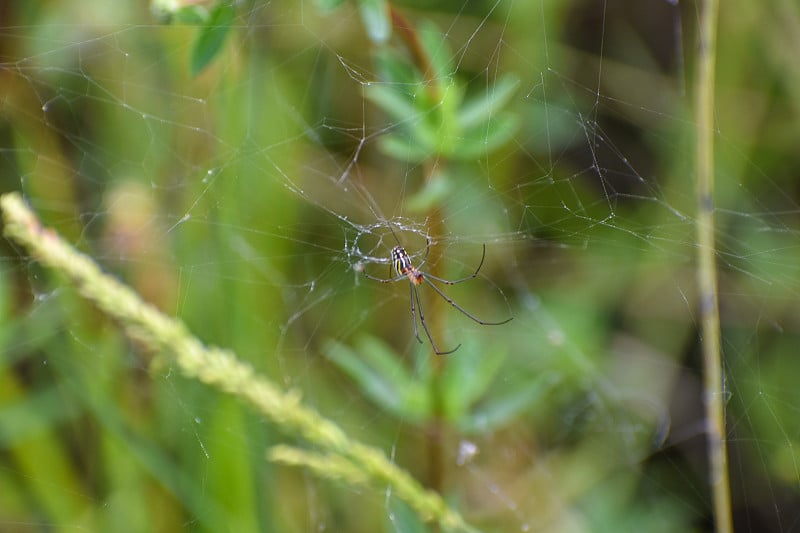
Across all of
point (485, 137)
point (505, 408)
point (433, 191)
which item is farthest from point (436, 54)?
point (505, 408)

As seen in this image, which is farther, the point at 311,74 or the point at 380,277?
the point at 311,74

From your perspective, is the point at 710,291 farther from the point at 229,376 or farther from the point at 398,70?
the point at 229,376

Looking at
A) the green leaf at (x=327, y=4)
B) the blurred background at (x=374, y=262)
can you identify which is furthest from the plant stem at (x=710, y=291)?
the green leaf at (x=327, y=4)

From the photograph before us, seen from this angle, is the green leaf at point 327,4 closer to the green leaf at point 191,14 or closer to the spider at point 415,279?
the green leaf at point 191,14

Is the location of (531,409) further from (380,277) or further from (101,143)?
(101,143)

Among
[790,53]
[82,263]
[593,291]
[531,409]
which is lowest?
[531,409]

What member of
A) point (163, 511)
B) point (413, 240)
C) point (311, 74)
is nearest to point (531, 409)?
point (413, 240)

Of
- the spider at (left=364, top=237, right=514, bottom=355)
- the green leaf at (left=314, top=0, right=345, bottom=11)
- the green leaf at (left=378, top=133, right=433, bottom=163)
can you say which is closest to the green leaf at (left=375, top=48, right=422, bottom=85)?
the green leaf at (left=378, top=133, right=433, bottom=163)
